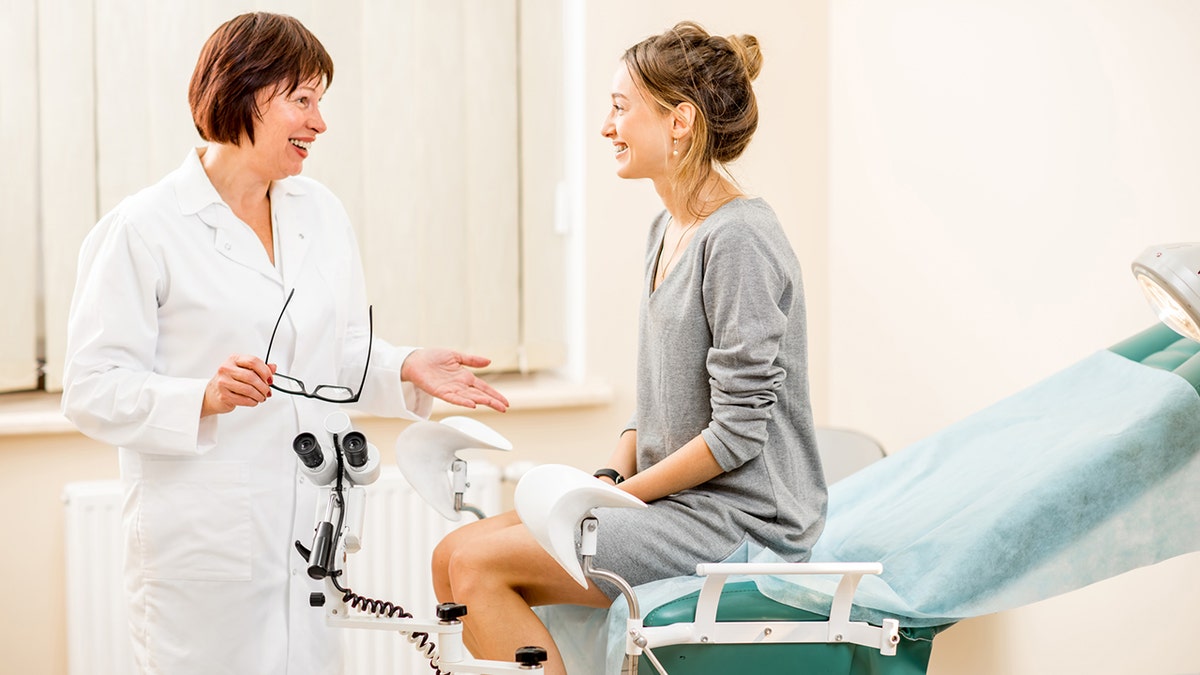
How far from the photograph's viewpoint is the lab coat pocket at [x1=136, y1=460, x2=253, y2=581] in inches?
65.4

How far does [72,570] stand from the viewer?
233cm

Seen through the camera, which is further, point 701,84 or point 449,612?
point 701,84

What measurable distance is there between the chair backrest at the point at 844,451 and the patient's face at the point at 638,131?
3.22ft

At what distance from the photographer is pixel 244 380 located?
1481 millimetres

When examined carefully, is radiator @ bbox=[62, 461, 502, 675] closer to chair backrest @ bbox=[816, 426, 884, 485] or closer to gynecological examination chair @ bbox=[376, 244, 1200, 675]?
chair backrest @ bbox=[816, 426, 884, 485]

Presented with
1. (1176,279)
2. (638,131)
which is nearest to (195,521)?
(638,131)

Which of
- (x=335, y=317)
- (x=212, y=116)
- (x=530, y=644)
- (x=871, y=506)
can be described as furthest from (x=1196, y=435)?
→ (x=212, y=116)

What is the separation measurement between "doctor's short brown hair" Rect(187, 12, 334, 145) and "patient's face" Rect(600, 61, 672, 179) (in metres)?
0.47

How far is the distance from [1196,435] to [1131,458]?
98 millimetres

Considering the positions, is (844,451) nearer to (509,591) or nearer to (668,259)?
(668,259)

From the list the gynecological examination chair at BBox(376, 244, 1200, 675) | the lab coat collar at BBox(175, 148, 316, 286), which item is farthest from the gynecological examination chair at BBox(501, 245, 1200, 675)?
the lab coat collar at BBox(175, 148, 316, 286)

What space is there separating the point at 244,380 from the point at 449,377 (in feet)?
1.32

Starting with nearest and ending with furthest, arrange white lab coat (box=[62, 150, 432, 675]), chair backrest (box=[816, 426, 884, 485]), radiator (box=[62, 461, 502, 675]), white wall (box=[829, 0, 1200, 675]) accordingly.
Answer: white lab coat (box=[62, 150, 432, 675]) < white wall (box=[829, 0, 1200, 675]) < radiator (box=[62, 461, 502, 675]) < chair backrest (box=[816, 426, 884, 485])

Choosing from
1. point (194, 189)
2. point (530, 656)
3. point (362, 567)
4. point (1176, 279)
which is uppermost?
point (194, 189)
